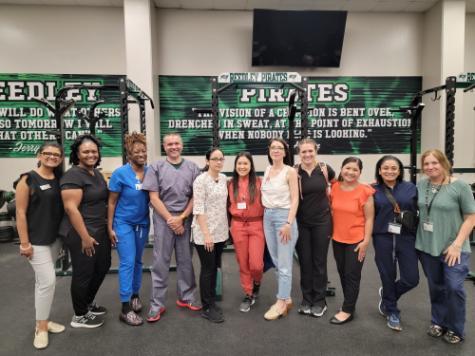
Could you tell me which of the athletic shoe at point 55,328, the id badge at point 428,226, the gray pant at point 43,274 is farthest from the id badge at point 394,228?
the athletic shoe at point 55,328

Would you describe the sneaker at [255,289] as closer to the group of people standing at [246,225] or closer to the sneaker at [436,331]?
the group of people standing at [246,225]

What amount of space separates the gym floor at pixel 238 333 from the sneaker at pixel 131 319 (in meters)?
0.04

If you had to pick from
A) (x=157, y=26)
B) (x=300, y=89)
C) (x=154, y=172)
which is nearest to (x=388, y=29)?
(x=300, y=89)

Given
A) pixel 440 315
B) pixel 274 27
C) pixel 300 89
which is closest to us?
pixel 440 315

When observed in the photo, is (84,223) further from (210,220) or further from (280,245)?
(280,245)

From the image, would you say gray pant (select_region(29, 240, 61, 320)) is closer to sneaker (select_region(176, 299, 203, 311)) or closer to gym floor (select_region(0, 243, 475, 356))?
gym floor (select_region(0, 243, 475, 356))

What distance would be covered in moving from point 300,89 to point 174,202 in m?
1.74

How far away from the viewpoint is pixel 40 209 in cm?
216

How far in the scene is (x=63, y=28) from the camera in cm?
516

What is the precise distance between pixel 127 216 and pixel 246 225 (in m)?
0.91

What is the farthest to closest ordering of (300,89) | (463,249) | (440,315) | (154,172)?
1. (300,89)
2. (154,172)
3. (440,315)
4. (463,249)

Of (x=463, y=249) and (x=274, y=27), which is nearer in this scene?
(x=463, y=249)

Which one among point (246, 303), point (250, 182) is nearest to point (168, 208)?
point (250, 182)

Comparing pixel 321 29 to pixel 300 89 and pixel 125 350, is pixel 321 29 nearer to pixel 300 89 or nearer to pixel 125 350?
pixel 300 89
